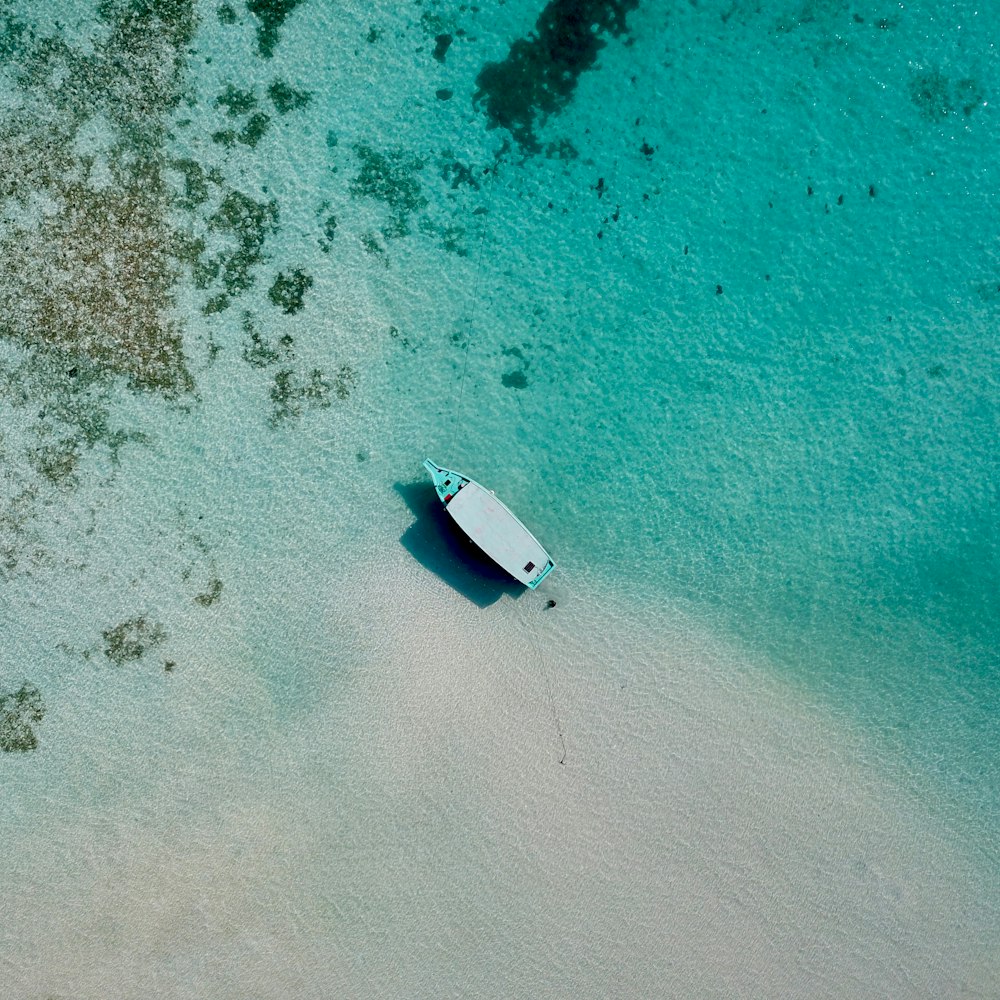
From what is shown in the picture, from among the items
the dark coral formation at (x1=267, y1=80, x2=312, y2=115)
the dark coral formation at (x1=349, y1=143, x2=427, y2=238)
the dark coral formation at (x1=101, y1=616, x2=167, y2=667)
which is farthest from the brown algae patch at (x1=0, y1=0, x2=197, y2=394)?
the dark coral formation at (x1=101, y1=616, x2=167, y2=667)

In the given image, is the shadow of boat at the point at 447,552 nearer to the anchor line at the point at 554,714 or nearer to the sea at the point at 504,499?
the sea at the point at 504,499

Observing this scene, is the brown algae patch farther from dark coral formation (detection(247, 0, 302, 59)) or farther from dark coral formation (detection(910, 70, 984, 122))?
dark coral formation (detection(910, 70, 984, 122))

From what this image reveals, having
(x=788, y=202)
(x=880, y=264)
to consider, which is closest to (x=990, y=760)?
(x=880, y=264)

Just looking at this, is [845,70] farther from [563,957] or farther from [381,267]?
[563,957]

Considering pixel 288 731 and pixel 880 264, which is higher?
pixel 880 264

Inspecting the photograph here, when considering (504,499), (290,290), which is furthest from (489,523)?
(290,290)
